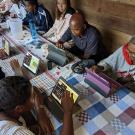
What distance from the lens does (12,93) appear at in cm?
103

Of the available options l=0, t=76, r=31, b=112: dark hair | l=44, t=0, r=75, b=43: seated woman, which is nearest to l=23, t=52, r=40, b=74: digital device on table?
l=0, t=76, r=31, b=112: dark hair

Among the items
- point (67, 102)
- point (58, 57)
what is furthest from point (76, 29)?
point (67, 102)

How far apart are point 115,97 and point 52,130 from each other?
18.3 inches

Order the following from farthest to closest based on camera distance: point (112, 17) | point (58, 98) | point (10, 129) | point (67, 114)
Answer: point (112, 17) → point (58, 98) → point (67, 114) → point (10, 129)

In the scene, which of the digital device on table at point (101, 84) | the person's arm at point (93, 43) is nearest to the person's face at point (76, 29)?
the person's arm at point (93, 43)

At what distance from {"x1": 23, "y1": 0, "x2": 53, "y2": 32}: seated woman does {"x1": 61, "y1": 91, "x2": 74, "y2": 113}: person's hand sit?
174cm

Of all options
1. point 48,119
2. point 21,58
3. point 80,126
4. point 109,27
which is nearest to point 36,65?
point 21,58

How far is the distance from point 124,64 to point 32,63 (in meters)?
0.74

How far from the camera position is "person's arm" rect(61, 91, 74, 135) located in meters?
1.08

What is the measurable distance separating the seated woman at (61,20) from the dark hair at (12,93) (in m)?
1.54

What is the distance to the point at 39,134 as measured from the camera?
1.13 meters

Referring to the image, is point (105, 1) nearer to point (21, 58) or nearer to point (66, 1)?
point (66, 1)

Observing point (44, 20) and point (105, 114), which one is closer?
point (105, 114)

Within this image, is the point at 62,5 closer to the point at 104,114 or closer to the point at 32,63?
the point at 32,63
